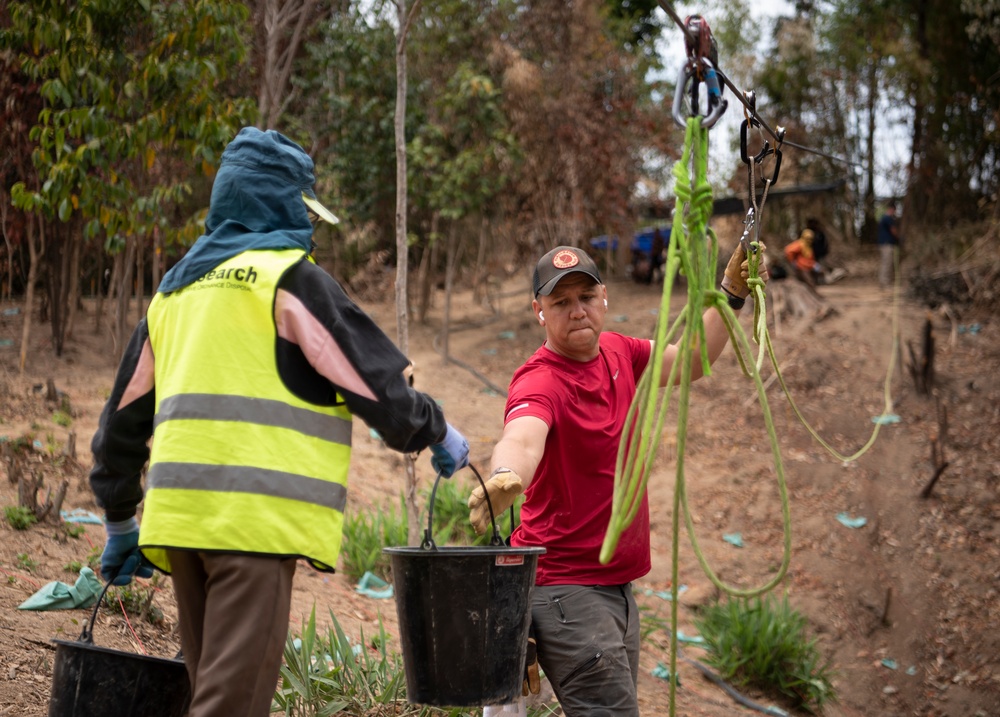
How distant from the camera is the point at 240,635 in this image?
7.07ft

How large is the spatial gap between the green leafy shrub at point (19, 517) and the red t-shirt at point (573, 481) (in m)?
3.22

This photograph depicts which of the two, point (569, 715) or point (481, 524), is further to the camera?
point (569, 715)

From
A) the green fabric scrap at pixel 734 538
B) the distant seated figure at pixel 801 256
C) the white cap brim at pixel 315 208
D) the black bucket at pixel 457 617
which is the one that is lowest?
the green fabric scrap at pixel 734 538

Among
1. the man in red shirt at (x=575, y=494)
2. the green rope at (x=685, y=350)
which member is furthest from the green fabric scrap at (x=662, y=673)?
the green rope at (x=685, y=350)

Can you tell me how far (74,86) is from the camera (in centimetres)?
618

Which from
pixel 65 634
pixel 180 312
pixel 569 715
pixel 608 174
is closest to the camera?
pixel 180 312

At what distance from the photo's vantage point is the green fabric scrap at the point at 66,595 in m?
4.11

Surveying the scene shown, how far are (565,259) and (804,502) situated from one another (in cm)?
678

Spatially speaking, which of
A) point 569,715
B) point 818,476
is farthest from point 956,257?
point 569,715

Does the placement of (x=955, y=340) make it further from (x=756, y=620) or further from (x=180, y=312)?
(x=180, y=312)

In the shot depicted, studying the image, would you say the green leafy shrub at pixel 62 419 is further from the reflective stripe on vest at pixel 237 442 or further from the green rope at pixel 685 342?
the green rope at pixel 685 342

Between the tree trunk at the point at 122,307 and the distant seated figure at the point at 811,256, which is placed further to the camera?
the distant seated figure at the point at 811,256

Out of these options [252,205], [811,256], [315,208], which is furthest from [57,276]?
[811,256]

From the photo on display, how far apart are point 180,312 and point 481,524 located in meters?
0.92
